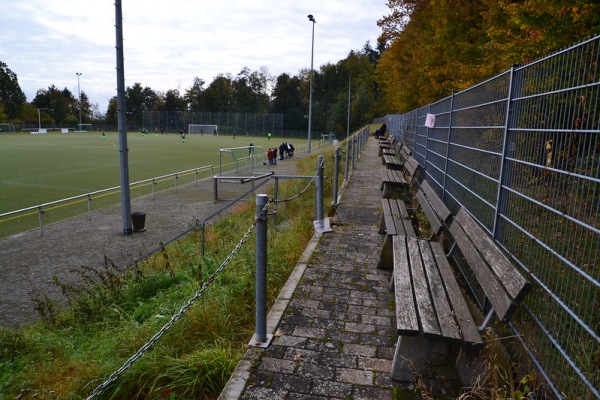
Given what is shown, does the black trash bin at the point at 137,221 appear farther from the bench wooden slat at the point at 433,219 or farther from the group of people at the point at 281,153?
the group of people at the point at 281,153

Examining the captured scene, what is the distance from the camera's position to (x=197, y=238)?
35.8ft

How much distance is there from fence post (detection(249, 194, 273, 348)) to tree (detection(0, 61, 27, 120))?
366ft

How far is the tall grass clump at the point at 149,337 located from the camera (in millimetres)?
3432

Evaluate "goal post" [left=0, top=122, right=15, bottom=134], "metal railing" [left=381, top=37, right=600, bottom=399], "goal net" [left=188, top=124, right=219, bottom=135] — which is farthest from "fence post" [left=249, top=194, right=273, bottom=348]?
"goal post" [left=0, top=122, right=15, bottom=134]

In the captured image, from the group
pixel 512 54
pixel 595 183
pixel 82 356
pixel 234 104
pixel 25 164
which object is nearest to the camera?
pixel 595 183

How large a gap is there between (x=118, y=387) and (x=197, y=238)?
763 cm

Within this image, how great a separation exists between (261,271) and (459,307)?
4.94 ft

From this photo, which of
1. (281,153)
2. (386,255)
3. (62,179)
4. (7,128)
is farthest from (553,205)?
(7,128)

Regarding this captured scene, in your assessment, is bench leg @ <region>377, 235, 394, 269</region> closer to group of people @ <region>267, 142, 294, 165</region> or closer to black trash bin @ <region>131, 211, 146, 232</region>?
black trash bin @ <region>131, 211, 146, 232</region>

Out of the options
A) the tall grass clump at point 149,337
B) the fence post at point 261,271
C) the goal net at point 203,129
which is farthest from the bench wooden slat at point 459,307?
the goal net at point 203,129

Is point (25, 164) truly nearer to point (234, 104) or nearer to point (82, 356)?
point (82, 356)

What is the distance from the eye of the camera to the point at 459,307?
336 centimetres

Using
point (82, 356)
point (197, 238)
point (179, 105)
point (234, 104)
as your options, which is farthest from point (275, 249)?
point (179, 105)

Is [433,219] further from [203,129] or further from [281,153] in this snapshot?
[203,129]
